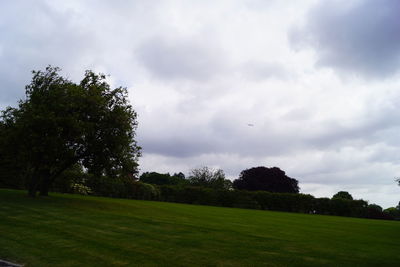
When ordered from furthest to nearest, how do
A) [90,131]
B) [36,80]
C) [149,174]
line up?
1. [149,174]
2. [36,80]
3. [90,131]

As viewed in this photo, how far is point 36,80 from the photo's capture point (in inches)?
1189

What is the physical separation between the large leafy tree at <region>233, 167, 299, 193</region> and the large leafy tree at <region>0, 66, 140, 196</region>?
54.7m

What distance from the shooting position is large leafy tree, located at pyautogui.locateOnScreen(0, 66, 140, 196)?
88.7 feet

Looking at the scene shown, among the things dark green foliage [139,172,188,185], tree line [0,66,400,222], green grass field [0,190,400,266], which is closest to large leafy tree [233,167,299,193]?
dark green foliage [139,172,188,185]

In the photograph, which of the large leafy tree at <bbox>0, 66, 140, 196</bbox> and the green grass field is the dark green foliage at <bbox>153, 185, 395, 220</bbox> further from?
the green grass field

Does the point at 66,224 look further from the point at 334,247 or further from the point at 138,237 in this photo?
the point at 334,247


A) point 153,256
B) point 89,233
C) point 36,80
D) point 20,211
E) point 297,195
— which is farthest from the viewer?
point 297,195

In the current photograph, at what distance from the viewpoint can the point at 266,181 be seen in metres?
83.1

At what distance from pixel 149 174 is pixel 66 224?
4543 inches

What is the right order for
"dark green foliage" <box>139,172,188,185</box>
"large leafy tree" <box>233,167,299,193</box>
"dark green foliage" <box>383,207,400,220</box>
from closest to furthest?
"dark green foliage" <box>383,207,400,220</box>, "large leafy tree" <box>233,167,299,193</box>, "dark green foliage" <box>139,172,188,185</box>

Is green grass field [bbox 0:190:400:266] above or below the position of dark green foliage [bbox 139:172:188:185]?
below

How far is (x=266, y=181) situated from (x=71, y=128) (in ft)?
205

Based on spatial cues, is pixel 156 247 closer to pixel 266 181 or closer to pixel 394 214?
pixel 394 214

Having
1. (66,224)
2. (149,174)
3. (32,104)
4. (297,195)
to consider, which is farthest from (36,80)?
(149,174)
